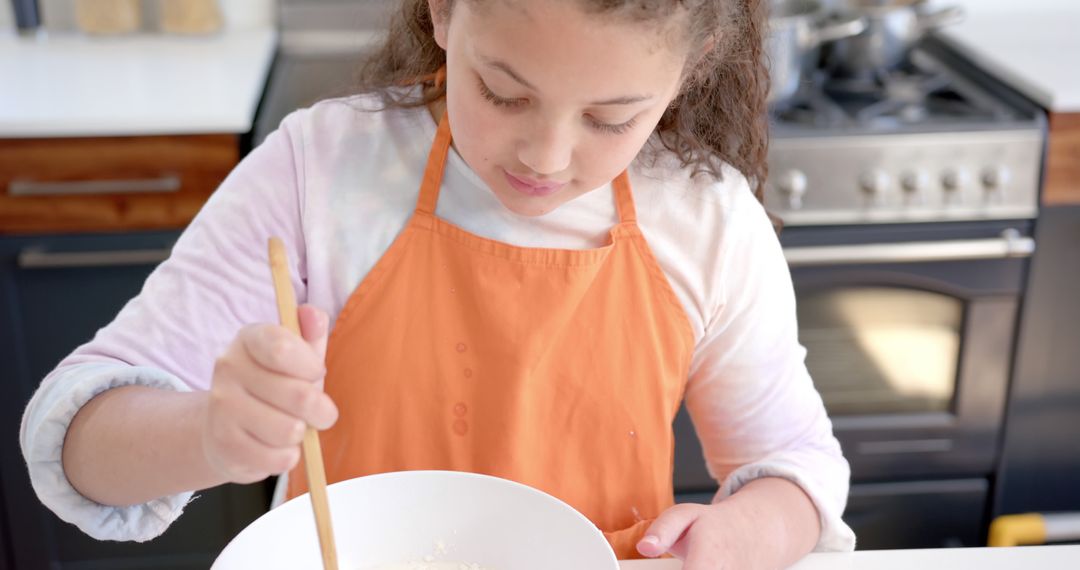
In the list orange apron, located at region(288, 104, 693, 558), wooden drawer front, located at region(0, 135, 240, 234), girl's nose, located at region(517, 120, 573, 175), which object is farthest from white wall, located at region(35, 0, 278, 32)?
girl's nose, located at region(517, 120, 573, 175)

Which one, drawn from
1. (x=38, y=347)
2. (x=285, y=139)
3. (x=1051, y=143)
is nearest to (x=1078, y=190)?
(x=1051, y=143)

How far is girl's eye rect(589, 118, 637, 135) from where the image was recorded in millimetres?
802

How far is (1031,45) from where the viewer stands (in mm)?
2107

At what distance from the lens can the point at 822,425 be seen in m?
1.05

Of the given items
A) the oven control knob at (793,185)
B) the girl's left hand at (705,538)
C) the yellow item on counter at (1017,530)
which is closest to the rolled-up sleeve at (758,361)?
the girl's left hand at (705,538)

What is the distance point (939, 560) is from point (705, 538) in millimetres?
180

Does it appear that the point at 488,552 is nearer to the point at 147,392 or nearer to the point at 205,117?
the point at 147,392

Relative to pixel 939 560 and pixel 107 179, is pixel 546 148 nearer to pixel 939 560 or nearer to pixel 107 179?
pixel 939 560

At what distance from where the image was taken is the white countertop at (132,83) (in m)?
1.65

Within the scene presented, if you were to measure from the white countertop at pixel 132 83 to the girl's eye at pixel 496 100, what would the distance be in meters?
0.94

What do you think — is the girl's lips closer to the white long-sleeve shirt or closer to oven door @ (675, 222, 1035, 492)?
the white long-sleeve shirt

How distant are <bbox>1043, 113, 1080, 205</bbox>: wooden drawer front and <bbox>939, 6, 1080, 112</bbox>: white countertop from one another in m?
0.02

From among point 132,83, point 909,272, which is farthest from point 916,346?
point 132,83

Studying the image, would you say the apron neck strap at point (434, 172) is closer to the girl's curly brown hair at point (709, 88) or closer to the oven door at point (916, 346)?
the girl's curly brown hair at point (709, 88)
